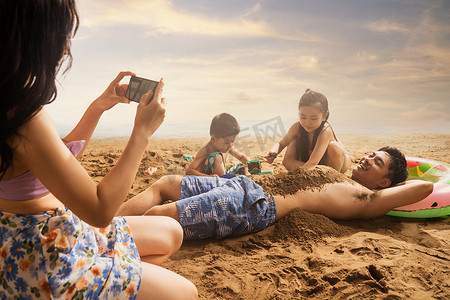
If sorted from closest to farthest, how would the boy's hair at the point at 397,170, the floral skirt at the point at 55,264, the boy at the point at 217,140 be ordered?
1. the floral skirt at the point at 55,264
2. the boy's hair at the point at 397,170
3. the boy at the point at 217,140

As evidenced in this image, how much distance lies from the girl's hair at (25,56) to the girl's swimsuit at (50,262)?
179 mm

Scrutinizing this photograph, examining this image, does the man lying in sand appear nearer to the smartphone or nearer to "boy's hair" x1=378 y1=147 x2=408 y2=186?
"boy's hair" x1=378 y1=147 x2=408 y2=186

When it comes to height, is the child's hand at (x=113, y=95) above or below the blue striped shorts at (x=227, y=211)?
above

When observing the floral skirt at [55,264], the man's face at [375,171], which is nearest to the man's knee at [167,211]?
the floral skirt at [55,264]

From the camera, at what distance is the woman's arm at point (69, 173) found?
1007 mm

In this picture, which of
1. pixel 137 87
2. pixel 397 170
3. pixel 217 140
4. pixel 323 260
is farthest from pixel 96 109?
pixel 397 170

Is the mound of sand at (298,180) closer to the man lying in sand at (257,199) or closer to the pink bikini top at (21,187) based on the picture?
the man lying in sand at (257,199)

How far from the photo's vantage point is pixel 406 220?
2.97m

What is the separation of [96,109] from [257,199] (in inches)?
50.7

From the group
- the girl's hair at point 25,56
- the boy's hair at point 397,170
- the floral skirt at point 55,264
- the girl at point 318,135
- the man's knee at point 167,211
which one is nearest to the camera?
the girl's hair at point 25,56

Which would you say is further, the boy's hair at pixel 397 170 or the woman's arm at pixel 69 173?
the boy's hair at pixel 397 170

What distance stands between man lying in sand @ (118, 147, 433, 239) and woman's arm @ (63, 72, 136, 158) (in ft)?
2.73

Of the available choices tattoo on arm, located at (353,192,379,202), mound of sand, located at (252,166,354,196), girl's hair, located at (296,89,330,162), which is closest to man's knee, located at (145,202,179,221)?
mound of sand, located at (252,166,354,196)

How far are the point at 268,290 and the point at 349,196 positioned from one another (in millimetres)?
1158
